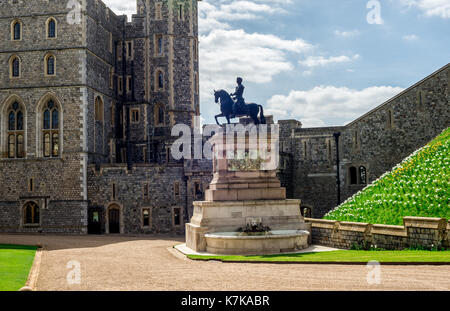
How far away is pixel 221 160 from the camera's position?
21906 millimetres

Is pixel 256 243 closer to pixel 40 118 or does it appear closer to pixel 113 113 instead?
pixel 40 118

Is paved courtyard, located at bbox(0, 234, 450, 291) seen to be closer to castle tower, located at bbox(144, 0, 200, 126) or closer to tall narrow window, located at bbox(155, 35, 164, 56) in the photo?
castle tower, located at bbox(144, 0, 200, 126)

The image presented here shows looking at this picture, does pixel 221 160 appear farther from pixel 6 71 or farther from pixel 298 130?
pixel 6 71

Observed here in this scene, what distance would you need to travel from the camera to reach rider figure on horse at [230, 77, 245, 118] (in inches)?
908

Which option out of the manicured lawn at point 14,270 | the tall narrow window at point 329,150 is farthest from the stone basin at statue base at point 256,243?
the tall narrow window at point 329,150

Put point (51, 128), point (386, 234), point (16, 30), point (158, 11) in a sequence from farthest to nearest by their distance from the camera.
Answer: point (158, 11)
point (16, 30)
point (51, 128)
point (386, 234)

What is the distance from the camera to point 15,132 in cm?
3906

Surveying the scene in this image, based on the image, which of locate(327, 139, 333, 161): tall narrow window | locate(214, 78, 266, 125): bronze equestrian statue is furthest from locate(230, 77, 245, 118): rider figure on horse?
locate(327, 139, 333, 161): tall narrow window

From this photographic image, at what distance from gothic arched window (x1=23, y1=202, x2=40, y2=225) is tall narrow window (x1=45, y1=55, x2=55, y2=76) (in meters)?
10.3

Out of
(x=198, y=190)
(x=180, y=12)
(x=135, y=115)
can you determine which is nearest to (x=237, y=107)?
(x=198, y=190)

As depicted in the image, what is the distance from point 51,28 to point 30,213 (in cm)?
1465

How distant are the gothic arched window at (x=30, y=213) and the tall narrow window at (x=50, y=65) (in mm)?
10326

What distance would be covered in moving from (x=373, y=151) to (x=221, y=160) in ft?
66.6
